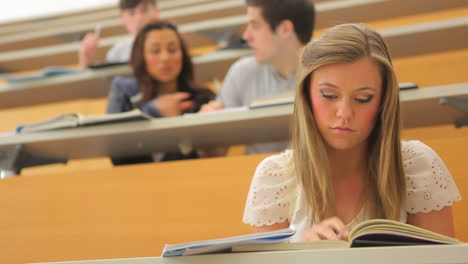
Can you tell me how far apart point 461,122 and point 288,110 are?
34 cm

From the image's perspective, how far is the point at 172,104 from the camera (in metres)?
1.49

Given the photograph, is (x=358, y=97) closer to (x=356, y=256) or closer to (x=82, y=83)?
(x=356, y=256)

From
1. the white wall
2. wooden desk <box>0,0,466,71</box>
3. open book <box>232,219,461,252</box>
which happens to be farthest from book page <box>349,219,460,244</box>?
the white wall

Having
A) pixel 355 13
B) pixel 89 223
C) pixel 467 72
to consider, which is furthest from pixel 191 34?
pixel 89 223

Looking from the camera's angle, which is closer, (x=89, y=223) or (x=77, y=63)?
(x=89, y=223)

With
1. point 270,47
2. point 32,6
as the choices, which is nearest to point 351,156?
point 270,47

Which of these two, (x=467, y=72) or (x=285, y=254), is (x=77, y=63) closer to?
(x=467, y=72)

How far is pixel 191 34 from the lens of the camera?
83.0 inches

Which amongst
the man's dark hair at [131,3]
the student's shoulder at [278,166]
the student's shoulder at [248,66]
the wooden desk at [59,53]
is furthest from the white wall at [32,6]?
the student's shoulder at [278,166]

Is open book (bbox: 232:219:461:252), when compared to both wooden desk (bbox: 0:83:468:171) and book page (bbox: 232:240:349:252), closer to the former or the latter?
book page (bbox: 232:240:349:252)

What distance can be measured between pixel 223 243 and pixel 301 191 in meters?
0.33

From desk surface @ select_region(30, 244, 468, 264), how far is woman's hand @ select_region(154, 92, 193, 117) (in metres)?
0.90

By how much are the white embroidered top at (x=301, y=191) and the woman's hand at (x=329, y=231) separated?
7 centimetres

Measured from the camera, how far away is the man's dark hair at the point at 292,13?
5.20 feet
